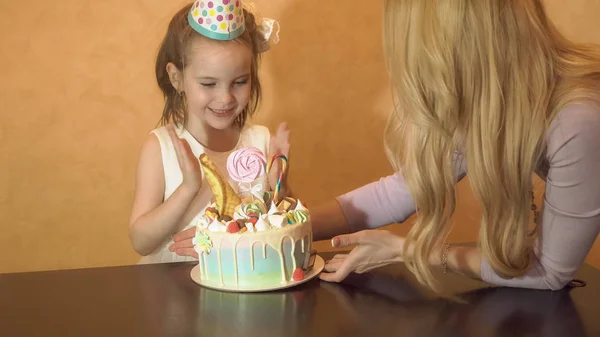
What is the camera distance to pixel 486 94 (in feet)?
3.97

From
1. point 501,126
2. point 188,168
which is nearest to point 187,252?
point 188,168

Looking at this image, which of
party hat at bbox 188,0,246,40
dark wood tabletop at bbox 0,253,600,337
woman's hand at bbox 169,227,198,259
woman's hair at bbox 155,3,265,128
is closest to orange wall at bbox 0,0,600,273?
woman's hair at bbox 155,3,265,128

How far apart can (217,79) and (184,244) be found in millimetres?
419

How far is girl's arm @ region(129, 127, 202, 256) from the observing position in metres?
1.53

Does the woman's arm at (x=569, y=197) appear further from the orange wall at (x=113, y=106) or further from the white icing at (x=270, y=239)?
A: the orange wall at (x=113, y=106)

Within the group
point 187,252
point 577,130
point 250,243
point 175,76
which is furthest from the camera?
point 175,76

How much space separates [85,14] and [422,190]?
128 cm

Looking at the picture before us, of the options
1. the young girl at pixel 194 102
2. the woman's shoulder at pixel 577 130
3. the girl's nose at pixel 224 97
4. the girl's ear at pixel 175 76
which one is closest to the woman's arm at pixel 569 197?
the woman's shoulder at pixel 577 130

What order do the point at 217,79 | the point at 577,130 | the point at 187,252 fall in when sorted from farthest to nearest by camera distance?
the point at 217,79 → the point at 187,252 → the point at 577,130

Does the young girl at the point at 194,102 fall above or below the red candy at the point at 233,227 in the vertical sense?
above

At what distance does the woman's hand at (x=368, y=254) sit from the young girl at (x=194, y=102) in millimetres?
316

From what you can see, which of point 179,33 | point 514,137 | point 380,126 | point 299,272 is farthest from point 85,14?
point 514,137

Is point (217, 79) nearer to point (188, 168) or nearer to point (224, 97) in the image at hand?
point (224, 97)

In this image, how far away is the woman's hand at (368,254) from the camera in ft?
4.45
